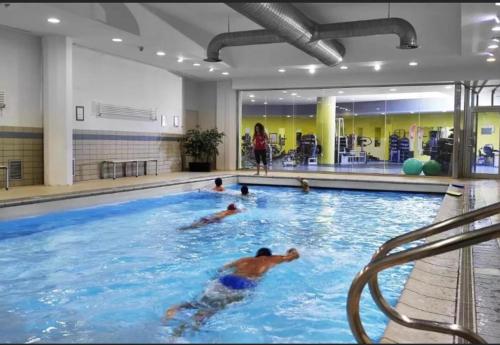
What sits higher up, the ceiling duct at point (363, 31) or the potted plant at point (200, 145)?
the ceiling duct at point (363, 31)

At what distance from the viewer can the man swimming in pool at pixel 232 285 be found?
3.16 meters

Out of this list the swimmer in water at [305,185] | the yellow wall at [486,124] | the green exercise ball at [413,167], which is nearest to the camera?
the swimmer in water at [305,185]

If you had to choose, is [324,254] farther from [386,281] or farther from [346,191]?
[346,191]

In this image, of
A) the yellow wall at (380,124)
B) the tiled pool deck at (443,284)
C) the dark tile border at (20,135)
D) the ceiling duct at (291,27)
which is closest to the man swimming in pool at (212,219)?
the tiled pool deck at (443,284)

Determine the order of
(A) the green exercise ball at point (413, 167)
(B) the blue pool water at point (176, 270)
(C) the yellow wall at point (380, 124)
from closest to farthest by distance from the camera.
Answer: (B) the blue pool water at point (176, 270) < (C) the yellow wall at point (380, 124) < (A) the green exercise ball at point (413, 167)

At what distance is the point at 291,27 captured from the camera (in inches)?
214

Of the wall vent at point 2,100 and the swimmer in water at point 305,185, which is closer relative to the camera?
the wall vent at point 2,100

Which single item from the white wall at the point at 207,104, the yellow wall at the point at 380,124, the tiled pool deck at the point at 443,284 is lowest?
the tiled pool deck at the point at 443,284

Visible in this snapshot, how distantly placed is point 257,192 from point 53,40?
→ 5.22m

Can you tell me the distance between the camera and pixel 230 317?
2988 millimetres

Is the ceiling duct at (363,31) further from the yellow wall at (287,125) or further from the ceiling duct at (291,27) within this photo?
the yellow wall at (287,125)

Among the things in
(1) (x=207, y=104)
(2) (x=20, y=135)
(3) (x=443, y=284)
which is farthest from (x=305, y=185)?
(3) (x=443, y=284)

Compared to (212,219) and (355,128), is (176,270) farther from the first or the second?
(355,128)

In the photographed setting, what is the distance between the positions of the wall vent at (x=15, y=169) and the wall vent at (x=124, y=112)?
2.16 meters
